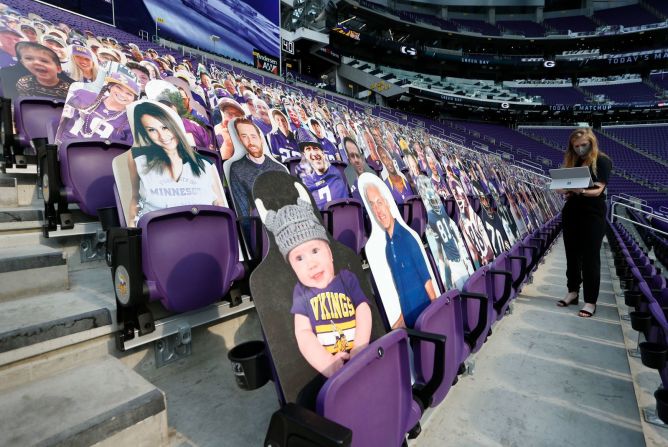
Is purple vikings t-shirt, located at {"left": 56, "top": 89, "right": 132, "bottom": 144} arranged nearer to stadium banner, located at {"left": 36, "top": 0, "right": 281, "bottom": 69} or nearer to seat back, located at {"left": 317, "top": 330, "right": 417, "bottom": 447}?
seat back, located at {"left": 317, "top": 330, "right": 417, "bottom": 447}

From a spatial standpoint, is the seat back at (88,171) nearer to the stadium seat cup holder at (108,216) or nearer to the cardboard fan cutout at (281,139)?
the stadium seat cup holder at (108,216)

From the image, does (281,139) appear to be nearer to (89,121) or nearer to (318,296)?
(89,121)

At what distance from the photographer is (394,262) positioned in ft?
4.23

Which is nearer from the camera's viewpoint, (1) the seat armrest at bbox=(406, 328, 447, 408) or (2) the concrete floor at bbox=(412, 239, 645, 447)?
(1) the seat armrest at bbox=(406, 328, 447, 408)

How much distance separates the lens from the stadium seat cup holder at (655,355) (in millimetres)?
1143

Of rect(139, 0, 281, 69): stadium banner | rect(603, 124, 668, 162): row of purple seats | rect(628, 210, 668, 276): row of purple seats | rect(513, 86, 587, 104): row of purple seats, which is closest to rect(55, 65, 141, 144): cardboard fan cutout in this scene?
rect(628, 210, 668, 276): row of purple seats

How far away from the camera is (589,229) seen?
2.76 m

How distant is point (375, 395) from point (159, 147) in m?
1.48

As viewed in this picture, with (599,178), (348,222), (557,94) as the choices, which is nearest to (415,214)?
(348,222)

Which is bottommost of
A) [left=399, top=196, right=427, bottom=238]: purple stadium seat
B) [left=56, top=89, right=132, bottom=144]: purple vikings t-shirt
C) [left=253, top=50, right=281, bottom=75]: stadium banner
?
[left=399, top=196, right=427, bottom=238]: purple stadium seat

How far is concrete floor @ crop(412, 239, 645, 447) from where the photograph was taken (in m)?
1.30

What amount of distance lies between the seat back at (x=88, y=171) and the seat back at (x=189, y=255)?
844 millimetres

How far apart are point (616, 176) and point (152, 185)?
90.2 ft

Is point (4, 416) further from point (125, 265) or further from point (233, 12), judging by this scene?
point (233, 12)
